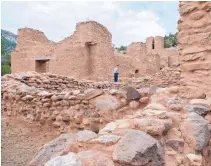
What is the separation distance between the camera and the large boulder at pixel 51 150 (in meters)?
1.94

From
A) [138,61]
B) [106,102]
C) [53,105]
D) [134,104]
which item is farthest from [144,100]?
[138,61]

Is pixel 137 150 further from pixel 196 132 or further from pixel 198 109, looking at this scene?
pixel 198 109

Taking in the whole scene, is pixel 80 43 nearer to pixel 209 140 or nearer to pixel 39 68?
pixel 39 68

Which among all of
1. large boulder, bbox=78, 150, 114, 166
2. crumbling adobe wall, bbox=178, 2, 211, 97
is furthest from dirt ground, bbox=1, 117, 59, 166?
large boulder, bbox=78, 150, 114, 166

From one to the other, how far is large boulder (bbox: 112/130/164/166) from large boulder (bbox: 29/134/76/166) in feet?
1.42

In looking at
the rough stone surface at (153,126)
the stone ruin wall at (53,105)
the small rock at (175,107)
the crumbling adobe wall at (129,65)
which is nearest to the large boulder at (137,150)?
the rough stone surface at (153,126)

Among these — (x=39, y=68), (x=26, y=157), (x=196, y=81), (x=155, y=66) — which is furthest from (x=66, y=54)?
(x=196, y=81)

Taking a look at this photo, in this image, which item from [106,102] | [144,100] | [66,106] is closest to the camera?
[144,100]

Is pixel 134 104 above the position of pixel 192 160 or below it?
above

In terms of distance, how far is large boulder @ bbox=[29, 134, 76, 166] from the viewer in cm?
194

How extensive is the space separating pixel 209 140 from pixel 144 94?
48.6 inches

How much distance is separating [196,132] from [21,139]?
10.8ft

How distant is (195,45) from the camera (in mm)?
3203

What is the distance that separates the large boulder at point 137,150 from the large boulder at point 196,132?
1.08ft
